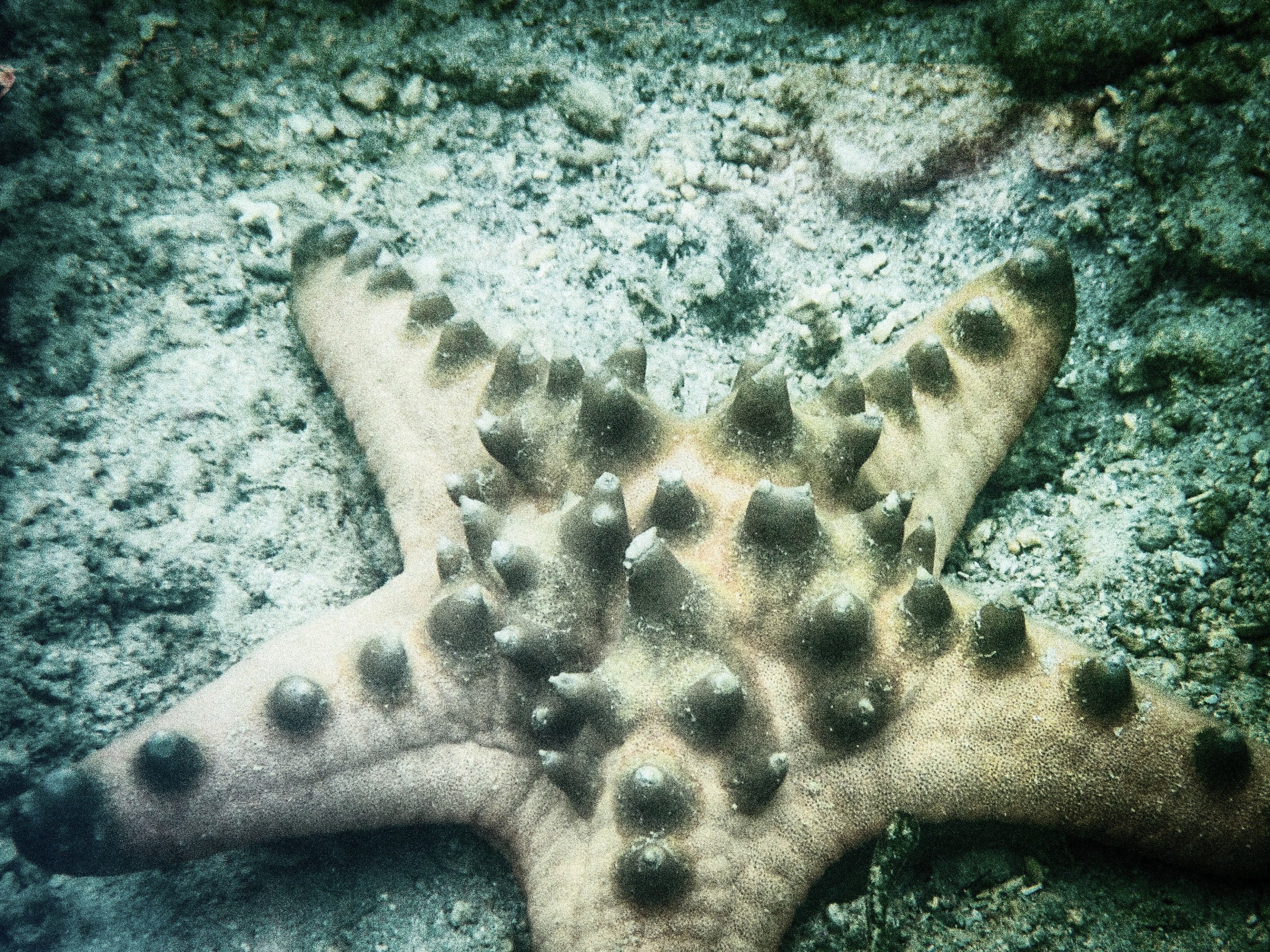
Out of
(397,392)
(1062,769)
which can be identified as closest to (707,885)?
(1062,769)

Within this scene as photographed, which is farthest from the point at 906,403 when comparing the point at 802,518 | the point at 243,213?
the point at 243,213

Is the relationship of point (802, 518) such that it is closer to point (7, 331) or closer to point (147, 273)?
point (147, 273)

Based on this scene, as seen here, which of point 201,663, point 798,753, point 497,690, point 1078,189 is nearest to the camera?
point 798,753

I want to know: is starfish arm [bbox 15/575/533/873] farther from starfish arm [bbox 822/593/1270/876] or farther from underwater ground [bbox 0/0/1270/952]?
starfish arm [bbox 822/593/1270/876]

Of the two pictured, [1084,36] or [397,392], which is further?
[1084,36]

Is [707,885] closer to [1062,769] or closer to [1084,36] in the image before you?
A: [1062,769]

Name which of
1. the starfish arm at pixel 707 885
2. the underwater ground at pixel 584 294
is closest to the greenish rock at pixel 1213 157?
the underwater ground at pixel 584 294

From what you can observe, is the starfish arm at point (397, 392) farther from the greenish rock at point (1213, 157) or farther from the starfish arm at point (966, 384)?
the greenish rock at point (1213, 157)
